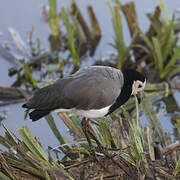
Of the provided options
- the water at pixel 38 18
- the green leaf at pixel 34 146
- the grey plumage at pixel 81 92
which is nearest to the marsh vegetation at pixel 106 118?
the green leaf at pixel 34 146

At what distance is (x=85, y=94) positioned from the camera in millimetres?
2717

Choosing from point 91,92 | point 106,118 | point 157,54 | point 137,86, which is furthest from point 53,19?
point 91,92

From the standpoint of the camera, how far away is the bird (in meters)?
2.68

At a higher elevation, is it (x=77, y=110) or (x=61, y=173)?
(x=77, y=110)

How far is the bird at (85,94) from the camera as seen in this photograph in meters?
2.68

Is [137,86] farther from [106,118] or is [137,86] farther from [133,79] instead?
[106,118]

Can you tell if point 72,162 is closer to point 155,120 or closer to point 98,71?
point 98,71

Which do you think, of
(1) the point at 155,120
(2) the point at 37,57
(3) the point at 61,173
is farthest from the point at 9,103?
(3) the point at 61,173

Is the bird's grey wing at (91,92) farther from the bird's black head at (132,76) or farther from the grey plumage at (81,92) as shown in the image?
the bird's black head at (132,76)

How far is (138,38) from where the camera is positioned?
5.09m

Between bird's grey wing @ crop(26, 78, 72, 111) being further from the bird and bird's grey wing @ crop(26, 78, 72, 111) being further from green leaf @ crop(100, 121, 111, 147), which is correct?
green leaf @ crop(100, 121, 111, 147)

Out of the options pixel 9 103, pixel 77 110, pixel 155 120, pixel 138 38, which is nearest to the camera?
pixel 77 110

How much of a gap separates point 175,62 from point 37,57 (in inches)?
57.9

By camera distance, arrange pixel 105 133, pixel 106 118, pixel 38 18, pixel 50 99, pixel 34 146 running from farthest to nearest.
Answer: pixel 38 18
pixel 106 118
pixel 105 133
pixel 34 146
pixel 50 99
